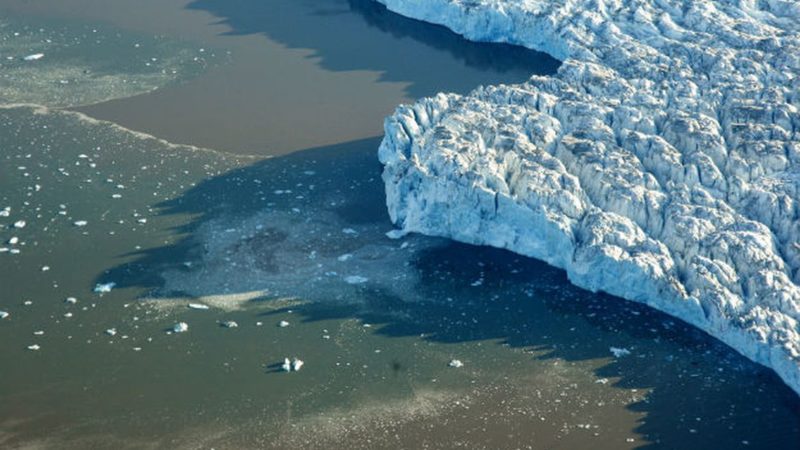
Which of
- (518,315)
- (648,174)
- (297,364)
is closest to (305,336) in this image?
(297,364)

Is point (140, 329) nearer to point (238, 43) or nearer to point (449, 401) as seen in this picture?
point (449, 401)

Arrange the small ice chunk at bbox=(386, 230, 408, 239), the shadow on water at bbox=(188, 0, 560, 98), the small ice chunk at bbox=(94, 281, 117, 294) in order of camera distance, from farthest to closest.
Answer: the shadow on water at bbox=(188, 0, 560, 98)
the small ice chunk at bbox=(386, 230, 408, 239)
the small ice chunk at bbox=(94, 281, 117, 294)

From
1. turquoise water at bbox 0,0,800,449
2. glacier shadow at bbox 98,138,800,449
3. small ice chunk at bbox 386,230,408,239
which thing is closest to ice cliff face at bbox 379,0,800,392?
small ice chunk at bbox 386,230,408,239

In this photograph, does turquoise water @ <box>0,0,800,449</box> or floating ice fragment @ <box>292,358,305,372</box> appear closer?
turquoise water @ <box>0,0,800,449</box>

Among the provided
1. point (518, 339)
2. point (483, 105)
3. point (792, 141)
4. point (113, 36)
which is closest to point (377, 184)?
point (483, 105)

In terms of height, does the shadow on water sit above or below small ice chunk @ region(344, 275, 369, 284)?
above

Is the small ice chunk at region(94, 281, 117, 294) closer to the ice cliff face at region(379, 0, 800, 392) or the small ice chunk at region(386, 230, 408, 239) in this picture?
the small ice chunk at region(386, 230, 408, 239)

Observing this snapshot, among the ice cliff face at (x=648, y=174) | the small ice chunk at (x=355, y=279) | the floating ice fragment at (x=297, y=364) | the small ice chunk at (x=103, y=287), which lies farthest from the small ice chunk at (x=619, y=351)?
the small ice chunk at (x=103, y=287)

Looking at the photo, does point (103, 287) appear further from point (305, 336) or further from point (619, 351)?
point (619, 351)
